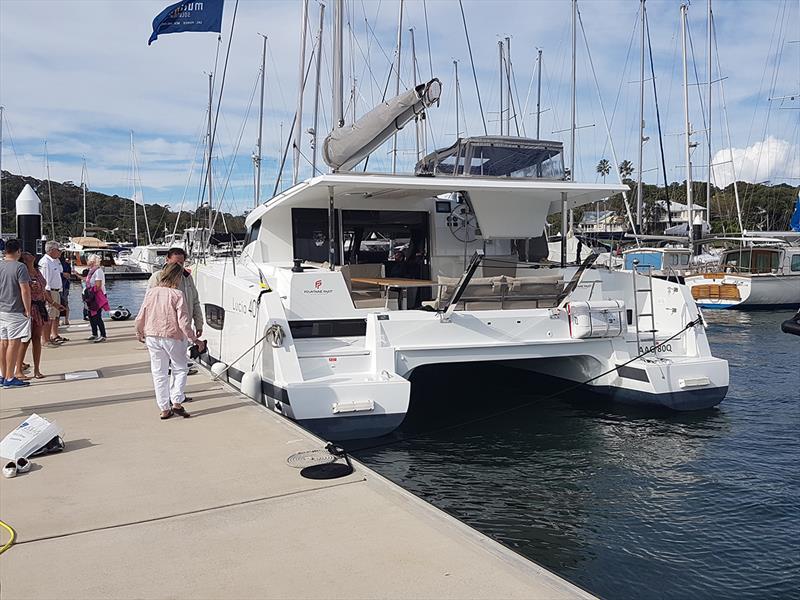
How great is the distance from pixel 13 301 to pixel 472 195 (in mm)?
5345

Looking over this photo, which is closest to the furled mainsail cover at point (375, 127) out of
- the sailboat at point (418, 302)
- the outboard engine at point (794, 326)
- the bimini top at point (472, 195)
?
the sailboat at point (418, 302)

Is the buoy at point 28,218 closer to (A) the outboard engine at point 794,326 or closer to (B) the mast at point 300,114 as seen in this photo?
(B) the mast at point 300,114

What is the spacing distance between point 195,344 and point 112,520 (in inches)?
113

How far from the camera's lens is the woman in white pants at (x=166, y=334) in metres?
6.10

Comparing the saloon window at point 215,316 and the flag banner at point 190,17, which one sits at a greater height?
the flag banner at point 190,17

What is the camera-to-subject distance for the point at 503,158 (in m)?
9.07

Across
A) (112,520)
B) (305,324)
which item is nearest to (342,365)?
(305,324)

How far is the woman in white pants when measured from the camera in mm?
6102

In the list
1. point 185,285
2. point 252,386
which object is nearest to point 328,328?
point 252,386

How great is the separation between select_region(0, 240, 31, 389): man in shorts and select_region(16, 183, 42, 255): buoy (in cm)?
594

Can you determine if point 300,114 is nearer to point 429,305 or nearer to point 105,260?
point 429,305

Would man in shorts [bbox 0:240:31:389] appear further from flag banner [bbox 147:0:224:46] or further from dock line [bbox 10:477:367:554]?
flag banner [bbox 147:0:224:46]

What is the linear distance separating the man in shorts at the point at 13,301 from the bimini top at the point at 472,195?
2953mm

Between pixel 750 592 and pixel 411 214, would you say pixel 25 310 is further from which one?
pixel 750 592
